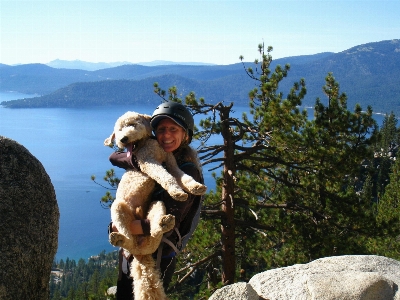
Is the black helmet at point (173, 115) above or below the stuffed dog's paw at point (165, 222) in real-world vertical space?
above

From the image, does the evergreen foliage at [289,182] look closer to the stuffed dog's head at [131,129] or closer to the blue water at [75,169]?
the stuffed dog's head at [131,129]

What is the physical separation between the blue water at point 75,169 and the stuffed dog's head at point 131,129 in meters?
14.3

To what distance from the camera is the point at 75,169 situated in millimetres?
78812

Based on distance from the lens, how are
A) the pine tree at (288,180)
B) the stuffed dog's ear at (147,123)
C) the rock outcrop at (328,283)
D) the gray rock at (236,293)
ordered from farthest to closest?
the pine tree at (288,180), the rock outcrop at (328,283), the gray rock at (236,293), the stuffed dog's ear at (147,123)

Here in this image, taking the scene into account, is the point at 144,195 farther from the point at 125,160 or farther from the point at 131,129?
the point at 131,129

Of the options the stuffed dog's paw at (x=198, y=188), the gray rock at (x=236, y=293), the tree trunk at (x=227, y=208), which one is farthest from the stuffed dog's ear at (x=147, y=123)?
the tree trunk at (x=227, y=208)

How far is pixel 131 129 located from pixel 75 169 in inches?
3138

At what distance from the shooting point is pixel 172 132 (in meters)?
2.78

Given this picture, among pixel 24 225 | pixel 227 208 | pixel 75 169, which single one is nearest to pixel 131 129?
pixel 24 225

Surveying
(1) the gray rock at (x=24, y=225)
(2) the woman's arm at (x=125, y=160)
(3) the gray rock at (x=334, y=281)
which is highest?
(2) the woman's arm at (x=125, y=160)

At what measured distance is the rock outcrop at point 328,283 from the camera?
14.5 ft

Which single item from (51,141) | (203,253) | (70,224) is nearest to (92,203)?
(70,224)

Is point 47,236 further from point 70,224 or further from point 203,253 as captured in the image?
point 70,224

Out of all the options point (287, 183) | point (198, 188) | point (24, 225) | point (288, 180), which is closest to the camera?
point (198, 188)
